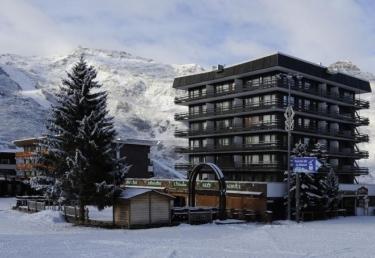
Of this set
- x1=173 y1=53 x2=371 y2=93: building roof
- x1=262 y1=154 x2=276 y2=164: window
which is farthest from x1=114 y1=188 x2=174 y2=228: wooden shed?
x1=173 y1=53 x2=371 y2=93: building roof

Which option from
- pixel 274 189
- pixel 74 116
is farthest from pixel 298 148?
pixel 74 116

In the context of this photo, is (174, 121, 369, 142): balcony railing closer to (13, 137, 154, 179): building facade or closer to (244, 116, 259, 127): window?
(244, 116, 259, 127): window

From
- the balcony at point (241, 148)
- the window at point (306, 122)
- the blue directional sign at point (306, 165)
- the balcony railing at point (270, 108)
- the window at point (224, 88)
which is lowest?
the blue directional sign at point (306, 165)

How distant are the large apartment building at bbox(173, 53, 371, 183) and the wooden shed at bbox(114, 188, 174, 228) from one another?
23683 millimetres

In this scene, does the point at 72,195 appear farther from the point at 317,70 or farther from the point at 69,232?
the point at 317,70

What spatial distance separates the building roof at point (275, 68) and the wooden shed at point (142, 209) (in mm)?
26479

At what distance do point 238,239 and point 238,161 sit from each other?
34.6 m

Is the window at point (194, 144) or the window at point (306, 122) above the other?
the window at point (306, 122)

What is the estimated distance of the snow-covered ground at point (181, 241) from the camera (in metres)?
24.7

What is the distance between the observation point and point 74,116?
132ft

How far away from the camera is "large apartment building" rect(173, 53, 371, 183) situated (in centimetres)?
6091

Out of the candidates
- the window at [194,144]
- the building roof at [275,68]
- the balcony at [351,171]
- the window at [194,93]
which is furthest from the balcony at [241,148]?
the balcony at [351,171]

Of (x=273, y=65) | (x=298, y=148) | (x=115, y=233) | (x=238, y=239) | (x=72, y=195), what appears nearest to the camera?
(x=238, y=239)

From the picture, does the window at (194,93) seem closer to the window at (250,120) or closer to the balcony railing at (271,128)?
the balcony railing at (271,128)
